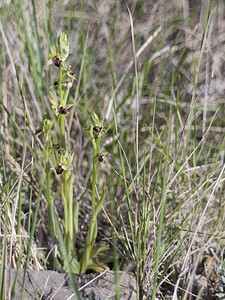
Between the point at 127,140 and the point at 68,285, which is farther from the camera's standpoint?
the point at 127,140

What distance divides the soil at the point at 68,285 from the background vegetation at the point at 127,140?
0.13ft

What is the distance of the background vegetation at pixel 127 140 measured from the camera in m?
1.03

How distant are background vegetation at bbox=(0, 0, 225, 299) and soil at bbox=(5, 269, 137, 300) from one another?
0.13 feet

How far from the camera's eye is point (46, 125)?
99 cm

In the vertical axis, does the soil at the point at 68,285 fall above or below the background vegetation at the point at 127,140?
below

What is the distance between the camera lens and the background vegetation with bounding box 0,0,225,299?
1.03 m

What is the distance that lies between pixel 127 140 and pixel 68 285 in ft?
2.03

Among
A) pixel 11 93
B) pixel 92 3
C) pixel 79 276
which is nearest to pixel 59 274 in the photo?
pixel 79 276

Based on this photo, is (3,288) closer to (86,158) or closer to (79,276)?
(79,276)

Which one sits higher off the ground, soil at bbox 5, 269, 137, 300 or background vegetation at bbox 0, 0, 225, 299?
background vegetation at bbox 0, 0, 225, 299

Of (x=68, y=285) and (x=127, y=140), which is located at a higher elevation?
(x=127, y=140)

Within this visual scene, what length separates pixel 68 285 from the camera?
1.01 m

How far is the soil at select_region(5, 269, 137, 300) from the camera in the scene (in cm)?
96

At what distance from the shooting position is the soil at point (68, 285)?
956 millimetres
